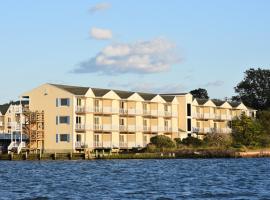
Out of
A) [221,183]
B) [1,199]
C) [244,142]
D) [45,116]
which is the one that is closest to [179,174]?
[221,183]

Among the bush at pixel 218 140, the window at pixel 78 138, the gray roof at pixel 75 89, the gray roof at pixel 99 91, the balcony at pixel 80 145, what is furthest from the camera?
the bush at pixel 218 140

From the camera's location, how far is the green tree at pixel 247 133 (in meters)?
104

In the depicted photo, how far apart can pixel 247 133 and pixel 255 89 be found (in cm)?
5906

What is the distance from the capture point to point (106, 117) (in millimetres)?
99500

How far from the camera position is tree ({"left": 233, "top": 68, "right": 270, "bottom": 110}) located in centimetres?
15800

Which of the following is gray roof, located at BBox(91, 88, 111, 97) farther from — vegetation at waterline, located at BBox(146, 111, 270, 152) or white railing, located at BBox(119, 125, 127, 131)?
vegetation at waterline, located at BBox(146, 111, 270, 152)

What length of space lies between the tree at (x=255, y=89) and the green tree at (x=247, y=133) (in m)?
50.2

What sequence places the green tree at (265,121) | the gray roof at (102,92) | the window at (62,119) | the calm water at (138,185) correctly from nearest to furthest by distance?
the calm water at (138,185), the window at (62,119), the gray roof at (102,92), the green tree at (265,121)

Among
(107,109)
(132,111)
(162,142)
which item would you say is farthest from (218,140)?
(107,109)

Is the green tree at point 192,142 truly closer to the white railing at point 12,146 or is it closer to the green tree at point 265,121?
the green tree at point 265,121

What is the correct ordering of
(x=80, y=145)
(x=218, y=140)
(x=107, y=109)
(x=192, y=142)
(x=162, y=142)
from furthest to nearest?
(x=218, y=140) < (x=192, y=142) < (x=107, y=109) < (x=162, y=142) < (x=80, y=145)

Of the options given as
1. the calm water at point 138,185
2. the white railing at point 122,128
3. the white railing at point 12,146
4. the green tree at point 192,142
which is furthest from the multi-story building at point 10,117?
the calm water at point 138,185

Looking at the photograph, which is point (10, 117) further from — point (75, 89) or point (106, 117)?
point (106, 117)

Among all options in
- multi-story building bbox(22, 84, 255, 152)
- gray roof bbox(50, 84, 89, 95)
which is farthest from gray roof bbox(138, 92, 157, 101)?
gray roof bbox(50, 84, 89, 95)
